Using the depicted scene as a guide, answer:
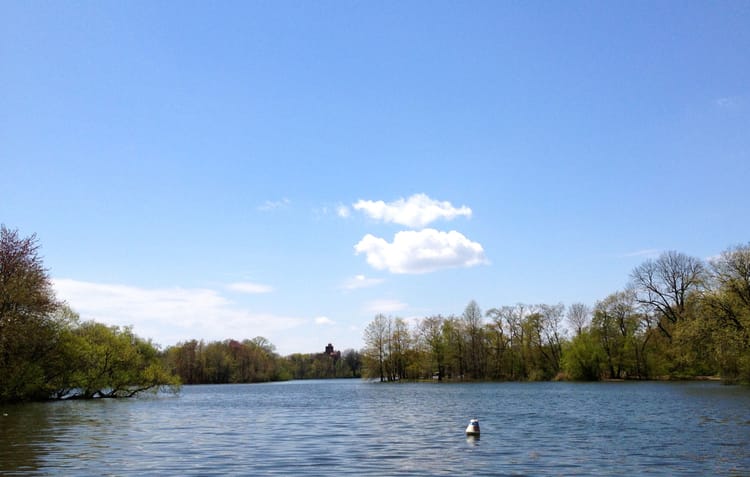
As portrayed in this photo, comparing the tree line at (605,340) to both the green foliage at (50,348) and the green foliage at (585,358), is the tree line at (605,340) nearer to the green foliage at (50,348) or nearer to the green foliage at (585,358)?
the green foliage at (585,358)

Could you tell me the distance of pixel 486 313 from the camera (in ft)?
428

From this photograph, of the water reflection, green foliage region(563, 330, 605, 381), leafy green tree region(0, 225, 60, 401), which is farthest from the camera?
green foliage region(563, 330, 605, 381)

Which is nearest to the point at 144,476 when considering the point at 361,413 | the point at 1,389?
the point at 361,413

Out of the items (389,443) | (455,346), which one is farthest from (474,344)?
(389,443)

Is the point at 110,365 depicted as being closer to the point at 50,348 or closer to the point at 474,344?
the point at 50,348

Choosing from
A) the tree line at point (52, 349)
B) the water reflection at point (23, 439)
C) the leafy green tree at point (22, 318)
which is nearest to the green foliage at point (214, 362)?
the tree line at point (52, 349)

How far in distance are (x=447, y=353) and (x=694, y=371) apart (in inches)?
1914

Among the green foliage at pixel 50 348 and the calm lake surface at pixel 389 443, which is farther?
the green foliage at pixel 50 348

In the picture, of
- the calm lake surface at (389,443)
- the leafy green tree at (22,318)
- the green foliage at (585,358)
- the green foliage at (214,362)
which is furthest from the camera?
the green foliage at (214,362)

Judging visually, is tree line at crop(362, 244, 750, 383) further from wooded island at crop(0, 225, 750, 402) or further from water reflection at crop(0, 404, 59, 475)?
water reflection at crop(0, 404, 59, 475)

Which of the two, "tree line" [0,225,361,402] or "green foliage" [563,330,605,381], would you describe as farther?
"green foliage" [563,330,605,381]

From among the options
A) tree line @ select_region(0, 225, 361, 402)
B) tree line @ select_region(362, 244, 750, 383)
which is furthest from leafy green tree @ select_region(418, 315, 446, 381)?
tree line @ select_region(0, 225, 361, 402)

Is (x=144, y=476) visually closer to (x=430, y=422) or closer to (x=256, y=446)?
(x=256, y=446)

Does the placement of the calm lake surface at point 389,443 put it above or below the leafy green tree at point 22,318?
below
